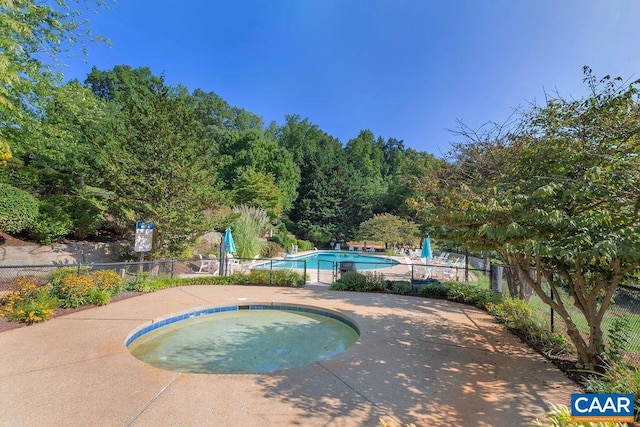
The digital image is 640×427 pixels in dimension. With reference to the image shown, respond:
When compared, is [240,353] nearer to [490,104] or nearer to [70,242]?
[490,104]

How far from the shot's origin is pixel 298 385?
324cm

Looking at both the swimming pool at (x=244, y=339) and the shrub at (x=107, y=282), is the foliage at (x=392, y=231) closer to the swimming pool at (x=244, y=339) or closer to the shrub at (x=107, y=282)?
the swimming pool at (x=244, y=339)

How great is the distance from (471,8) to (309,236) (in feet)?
78.1

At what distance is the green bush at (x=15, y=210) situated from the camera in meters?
8.66

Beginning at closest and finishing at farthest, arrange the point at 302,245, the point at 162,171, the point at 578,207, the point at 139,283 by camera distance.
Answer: the point at 578,207, the point at 139,283, the point at 162,171, the point at 302,245

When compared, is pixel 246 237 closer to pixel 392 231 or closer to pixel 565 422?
pixel 565 422

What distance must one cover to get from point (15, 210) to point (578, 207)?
1300 centimetres

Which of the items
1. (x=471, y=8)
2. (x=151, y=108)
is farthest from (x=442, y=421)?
(x=151, y=108)

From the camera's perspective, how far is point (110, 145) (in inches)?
404

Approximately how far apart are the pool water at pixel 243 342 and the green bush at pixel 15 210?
6.92 m

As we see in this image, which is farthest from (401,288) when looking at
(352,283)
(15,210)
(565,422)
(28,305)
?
(15,210)

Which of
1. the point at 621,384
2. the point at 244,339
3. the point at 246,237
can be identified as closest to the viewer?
the point at 621,384

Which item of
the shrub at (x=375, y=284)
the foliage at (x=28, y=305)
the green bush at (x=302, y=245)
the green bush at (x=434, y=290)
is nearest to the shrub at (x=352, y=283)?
the shrub at (x=375, y=284)

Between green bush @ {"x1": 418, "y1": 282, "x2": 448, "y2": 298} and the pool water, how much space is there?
3209 mm
